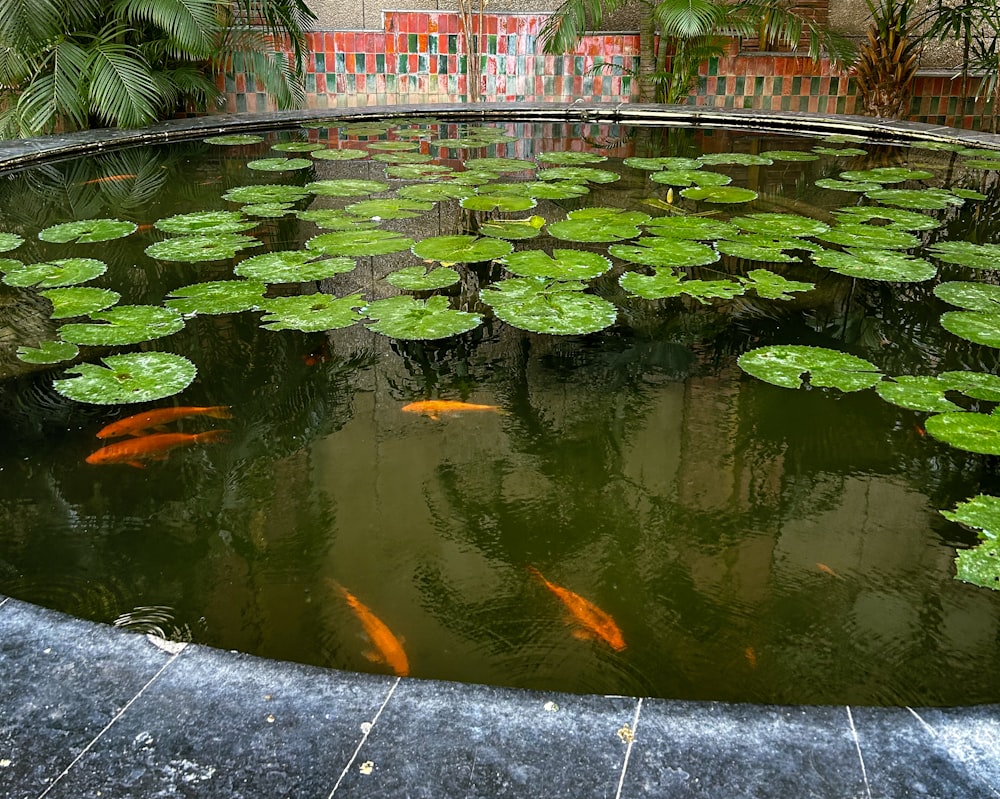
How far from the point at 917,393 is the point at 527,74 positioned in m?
5.98

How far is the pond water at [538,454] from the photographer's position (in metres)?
1.44

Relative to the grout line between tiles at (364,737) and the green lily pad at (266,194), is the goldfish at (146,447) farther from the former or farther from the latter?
the green lily pad at (266,194)

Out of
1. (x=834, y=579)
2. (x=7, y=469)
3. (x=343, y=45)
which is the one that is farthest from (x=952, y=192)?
(x=343, y=45)

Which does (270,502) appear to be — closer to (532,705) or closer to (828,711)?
(532,705)

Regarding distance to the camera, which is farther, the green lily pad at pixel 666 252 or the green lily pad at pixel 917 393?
the green lily pad at pixel 666 252

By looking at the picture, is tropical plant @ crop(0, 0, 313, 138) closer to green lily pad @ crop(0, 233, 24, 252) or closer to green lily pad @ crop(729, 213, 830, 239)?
green lily pad @ crop(0, 233, 24, 252)

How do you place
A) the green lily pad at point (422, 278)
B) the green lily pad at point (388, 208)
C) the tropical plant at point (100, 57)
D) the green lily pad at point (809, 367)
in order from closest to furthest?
the green lily pad at point (809, 367) < the green lily pad at point (422, 278) < the green lily pad at point (388, 208) < the tropical plant at point (100, 57)

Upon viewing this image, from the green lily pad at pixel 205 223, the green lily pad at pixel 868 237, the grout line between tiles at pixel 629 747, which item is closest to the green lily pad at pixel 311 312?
the green lily pad at pixel 205 223

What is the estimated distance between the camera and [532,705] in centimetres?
115

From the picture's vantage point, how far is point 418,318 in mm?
2654

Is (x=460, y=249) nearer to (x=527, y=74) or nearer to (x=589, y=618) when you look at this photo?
(x=589, y=618)

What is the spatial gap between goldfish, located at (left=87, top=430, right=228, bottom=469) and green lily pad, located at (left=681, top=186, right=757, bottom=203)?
2.85 meters

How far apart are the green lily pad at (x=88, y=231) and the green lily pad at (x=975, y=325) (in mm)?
3103

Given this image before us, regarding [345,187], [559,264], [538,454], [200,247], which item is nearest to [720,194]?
[559,264]
